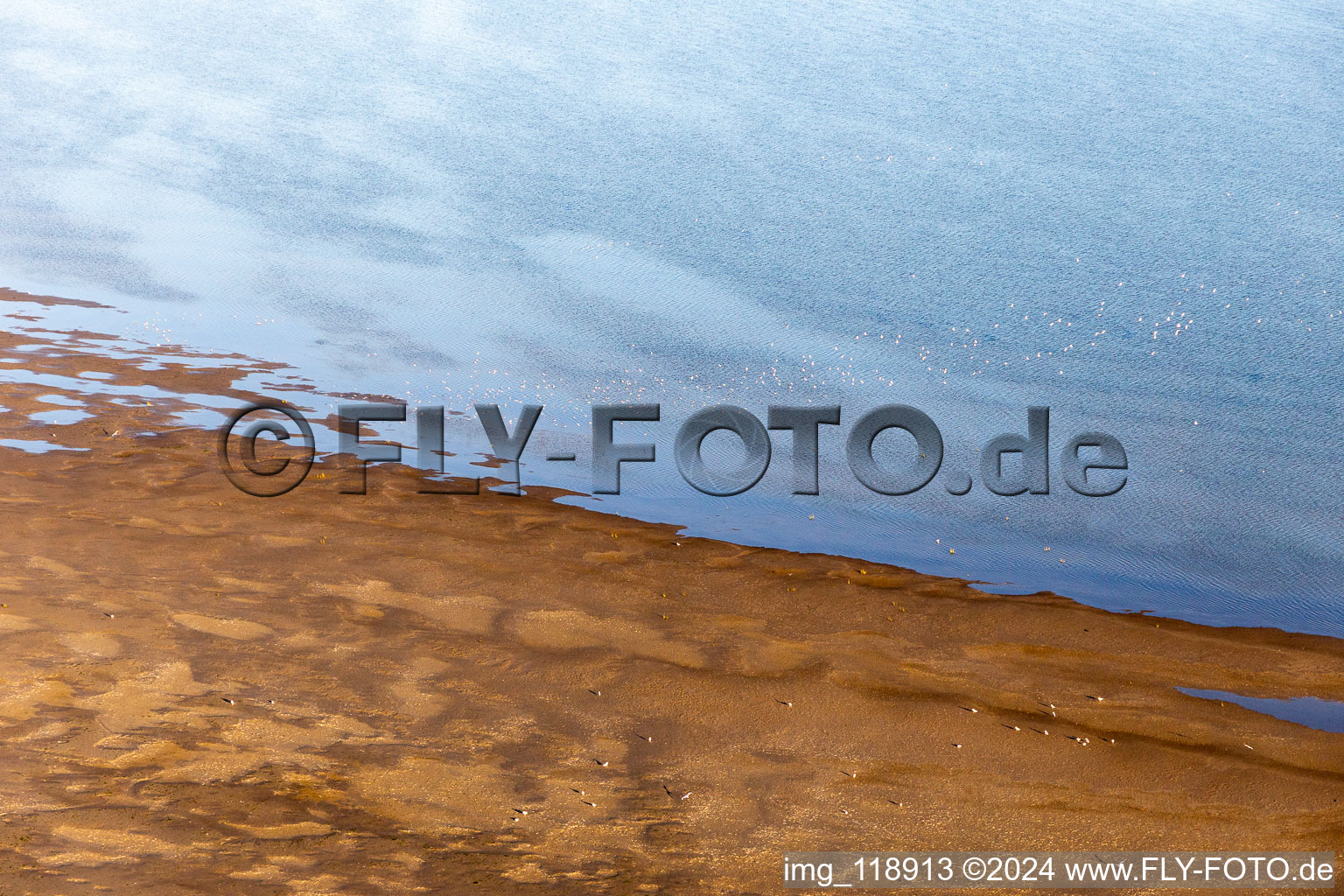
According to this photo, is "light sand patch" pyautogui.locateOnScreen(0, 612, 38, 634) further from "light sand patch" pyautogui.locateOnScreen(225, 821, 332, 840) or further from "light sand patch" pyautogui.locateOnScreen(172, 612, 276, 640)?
"light sand patch" pyautogui.locateOnScreen(225, 821, 332, 840)

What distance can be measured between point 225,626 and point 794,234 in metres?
11.3

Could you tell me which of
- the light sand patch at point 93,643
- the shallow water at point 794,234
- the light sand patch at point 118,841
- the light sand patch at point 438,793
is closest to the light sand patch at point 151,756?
the light sand patch at point 118,841

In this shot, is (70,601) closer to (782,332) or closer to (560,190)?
(782,332)

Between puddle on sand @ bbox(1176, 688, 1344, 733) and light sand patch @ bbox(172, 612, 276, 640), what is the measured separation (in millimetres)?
6009

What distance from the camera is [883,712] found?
6590mm

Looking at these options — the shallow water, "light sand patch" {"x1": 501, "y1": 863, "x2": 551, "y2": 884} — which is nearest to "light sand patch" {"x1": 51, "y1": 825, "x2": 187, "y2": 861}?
"light sand patch" {"x1": 501, "y1": 863, "x2": 551, "y2": 884}

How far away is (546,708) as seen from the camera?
6.50 meters

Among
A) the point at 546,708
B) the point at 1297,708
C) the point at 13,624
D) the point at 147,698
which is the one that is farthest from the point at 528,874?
the point at 1297,708

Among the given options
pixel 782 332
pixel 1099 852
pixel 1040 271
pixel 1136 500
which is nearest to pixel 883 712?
pixel 1099 852

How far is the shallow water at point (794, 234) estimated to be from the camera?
966 cm

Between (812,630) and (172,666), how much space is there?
4139 mm

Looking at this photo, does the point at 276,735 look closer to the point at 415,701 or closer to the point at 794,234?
the point at 415,701

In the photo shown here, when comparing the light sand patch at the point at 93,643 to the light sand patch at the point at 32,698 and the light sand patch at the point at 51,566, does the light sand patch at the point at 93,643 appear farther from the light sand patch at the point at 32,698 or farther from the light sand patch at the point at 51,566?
the light sand patch at the point at 51,566

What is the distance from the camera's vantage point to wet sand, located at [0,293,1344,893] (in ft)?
17.1
